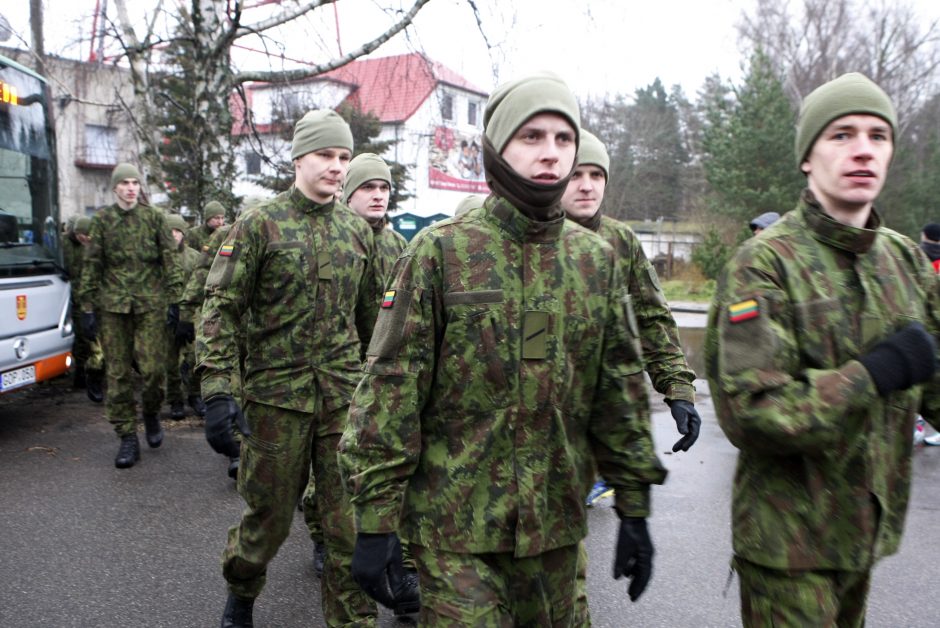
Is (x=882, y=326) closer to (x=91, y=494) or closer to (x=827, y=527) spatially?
(x=827, y=527)

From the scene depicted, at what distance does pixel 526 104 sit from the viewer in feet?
7.73

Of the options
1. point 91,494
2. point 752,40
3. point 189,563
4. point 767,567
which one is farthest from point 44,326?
point 752,40

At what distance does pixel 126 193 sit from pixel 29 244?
1.39m

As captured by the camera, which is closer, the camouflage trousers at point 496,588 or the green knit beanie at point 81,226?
the camouflage trousers at point 496,588

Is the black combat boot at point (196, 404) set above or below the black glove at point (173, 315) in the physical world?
below

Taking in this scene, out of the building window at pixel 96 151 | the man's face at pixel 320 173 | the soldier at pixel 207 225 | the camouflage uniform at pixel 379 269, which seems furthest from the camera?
the building window at pixel 96 151

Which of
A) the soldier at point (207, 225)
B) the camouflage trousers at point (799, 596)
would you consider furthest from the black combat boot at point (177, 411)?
the camouflage trousers at point (799, 596)

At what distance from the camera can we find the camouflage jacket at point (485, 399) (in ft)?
7.42

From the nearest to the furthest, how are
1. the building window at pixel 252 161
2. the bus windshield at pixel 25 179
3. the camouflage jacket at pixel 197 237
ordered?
the bus windshield at pixel 25 179
the camouflage jacket at pixel 197 237
the building window at pixel 252 161

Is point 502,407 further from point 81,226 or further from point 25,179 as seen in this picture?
point 81,226

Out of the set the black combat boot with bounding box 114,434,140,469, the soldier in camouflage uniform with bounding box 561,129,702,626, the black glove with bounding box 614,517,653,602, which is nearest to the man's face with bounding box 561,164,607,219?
the soldier in camouflage uniform with bounding box 561,129,702,626

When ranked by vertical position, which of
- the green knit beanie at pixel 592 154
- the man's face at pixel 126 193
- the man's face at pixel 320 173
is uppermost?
the green knit beanie at pixel 592 154

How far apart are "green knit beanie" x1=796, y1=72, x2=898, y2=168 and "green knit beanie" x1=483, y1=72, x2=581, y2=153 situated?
26.2 inches

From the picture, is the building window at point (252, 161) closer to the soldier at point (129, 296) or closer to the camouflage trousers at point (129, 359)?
the soldier at point (129, 296)
